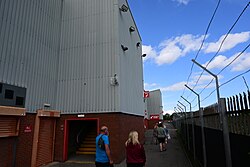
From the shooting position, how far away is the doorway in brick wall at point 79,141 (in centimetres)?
1078

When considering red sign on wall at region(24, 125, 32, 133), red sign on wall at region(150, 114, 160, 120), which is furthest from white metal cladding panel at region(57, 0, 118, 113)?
red sign on wall at region(150, 114, 160, 120)

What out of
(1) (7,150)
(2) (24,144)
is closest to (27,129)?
(2) (24,144)

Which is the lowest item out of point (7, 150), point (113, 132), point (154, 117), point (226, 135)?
point (7, 150)

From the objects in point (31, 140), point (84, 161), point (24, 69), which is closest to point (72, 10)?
point (24, 69)

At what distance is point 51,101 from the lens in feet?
35.9

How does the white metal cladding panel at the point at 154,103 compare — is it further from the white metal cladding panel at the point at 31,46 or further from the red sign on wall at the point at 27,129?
the red sign on wall at the point at 27,129

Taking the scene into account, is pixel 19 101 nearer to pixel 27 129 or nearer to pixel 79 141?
pixel 27 129

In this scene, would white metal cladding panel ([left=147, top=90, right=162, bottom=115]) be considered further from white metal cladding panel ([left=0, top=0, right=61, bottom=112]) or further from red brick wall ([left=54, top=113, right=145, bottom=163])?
white metal cladding panel ([left=0, top=0, right=61, bottom=112])

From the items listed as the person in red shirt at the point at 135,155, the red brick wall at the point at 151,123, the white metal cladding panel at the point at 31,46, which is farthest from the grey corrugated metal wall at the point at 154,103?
the person in red shirt at the point at 135,155

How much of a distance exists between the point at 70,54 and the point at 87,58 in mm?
1192

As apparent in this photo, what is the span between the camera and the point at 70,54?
11.8 meters

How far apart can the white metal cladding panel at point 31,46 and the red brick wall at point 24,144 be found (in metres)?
0.62

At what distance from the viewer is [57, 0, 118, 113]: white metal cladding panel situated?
1073cm

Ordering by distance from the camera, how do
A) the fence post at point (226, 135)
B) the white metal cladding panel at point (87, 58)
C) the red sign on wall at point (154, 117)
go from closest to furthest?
the fence post at point (226, 135) → the white metal cladding panel at point (87, 58) → the red sign on wall at point (154, 117)
